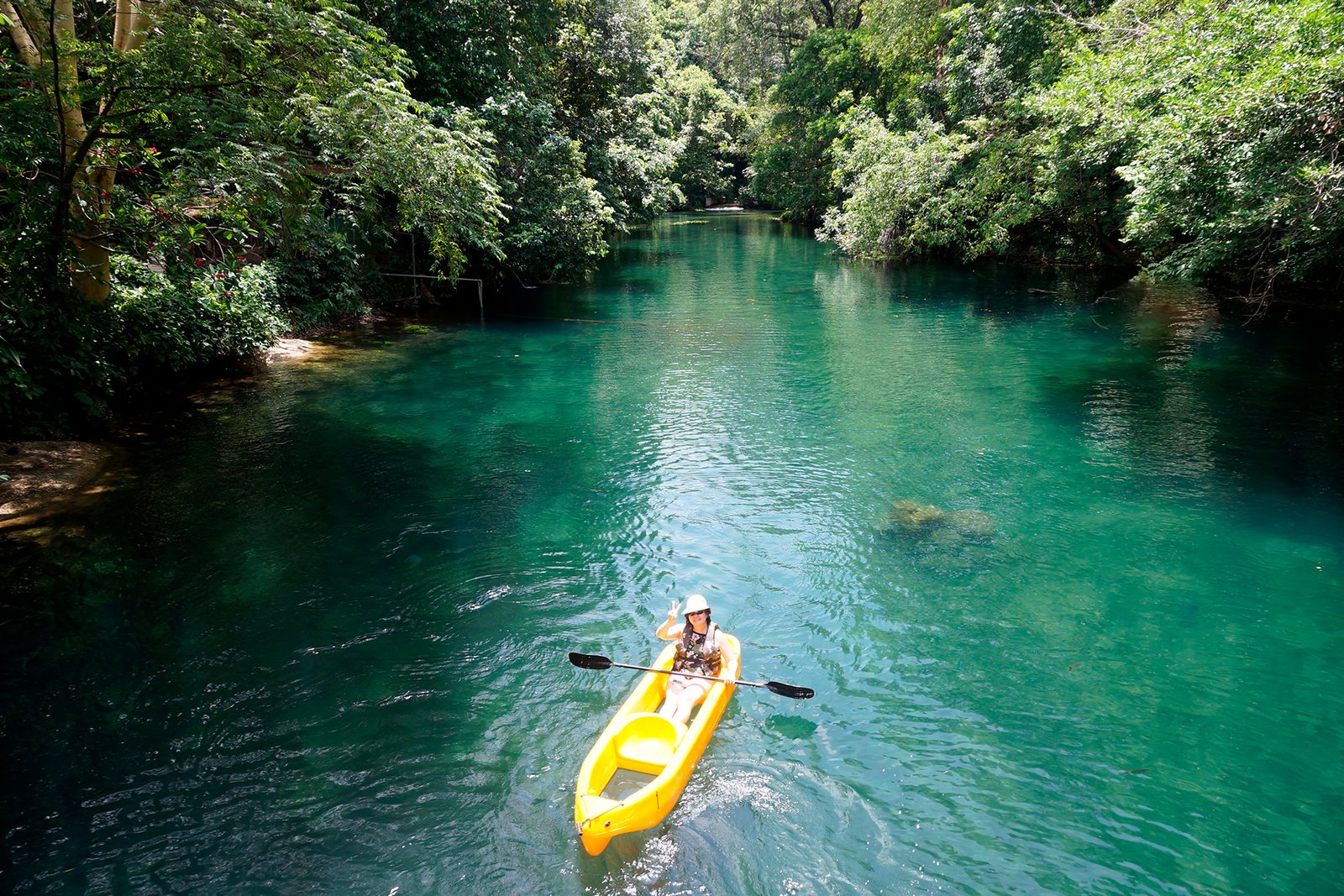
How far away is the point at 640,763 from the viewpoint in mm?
5387

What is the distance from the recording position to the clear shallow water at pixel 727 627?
16.3ft

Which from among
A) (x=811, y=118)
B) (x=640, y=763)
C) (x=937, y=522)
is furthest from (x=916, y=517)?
(x=811, y=118)

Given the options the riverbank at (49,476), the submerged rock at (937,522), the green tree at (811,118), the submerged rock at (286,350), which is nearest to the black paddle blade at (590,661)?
the submerged rock at (937,522)

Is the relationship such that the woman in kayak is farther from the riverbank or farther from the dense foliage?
the dense foliage

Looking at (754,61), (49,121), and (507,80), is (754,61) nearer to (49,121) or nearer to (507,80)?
(507,80)

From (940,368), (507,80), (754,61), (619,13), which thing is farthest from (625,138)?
(754,61)

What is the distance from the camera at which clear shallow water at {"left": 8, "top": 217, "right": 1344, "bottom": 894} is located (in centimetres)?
497

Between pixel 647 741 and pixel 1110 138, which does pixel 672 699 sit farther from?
pixel 1110 138

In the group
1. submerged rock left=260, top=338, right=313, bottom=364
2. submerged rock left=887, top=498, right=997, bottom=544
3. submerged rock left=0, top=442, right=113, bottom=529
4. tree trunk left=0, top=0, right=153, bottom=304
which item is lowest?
submerged rock left=887, top=498, right=997, bottom=544

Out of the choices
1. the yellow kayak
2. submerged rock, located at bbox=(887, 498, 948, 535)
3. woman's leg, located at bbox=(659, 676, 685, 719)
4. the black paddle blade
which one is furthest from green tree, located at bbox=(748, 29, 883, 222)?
the yellow kayak

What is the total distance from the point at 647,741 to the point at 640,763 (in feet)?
0.78

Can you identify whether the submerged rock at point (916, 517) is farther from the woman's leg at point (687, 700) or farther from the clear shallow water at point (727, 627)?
the woman's leg at point (687, 700)

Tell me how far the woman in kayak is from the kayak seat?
465mm

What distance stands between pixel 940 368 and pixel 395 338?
13.2m
